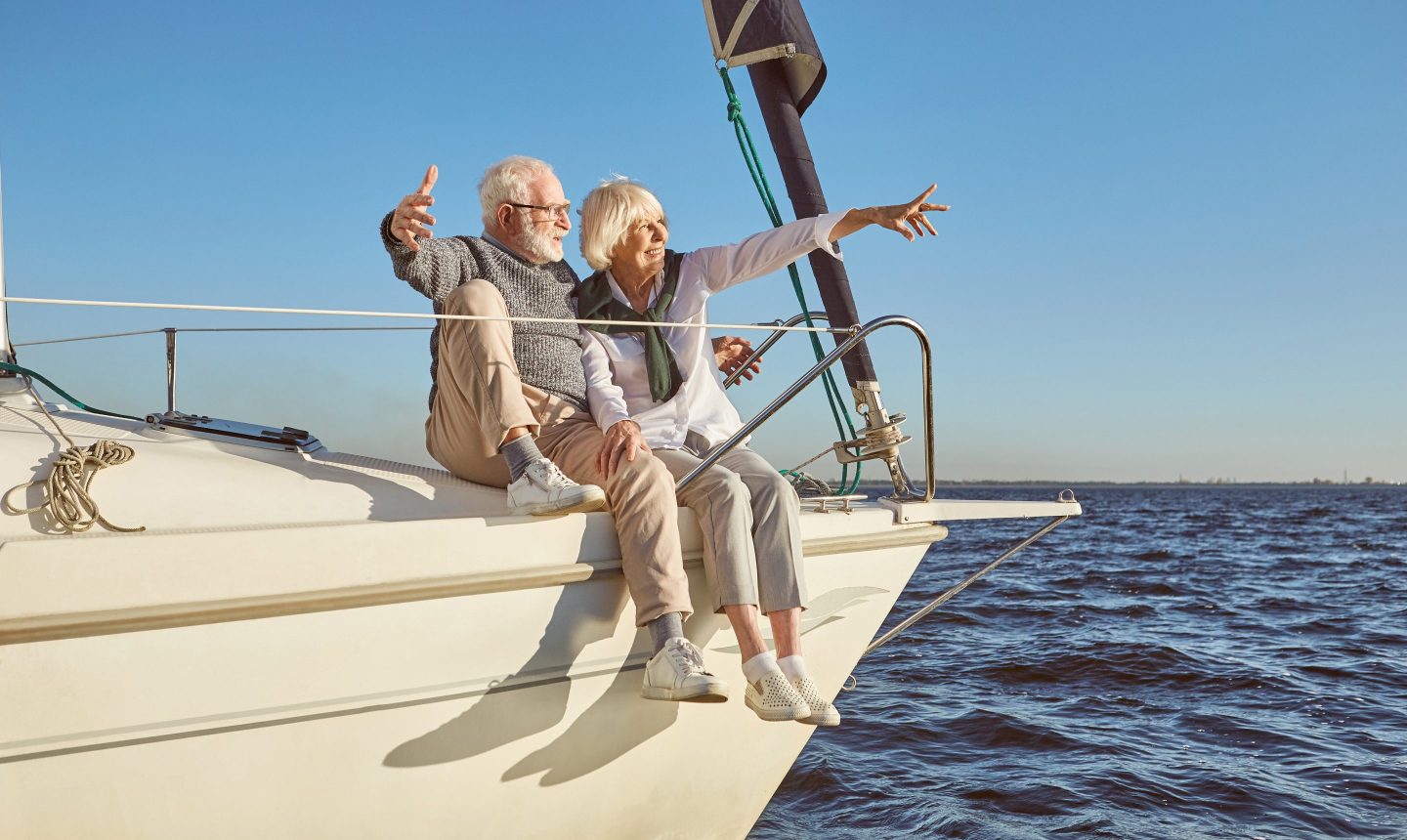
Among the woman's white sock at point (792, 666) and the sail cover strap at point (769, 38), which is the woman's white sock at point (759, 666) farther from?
the sail cover strap at point (769, 38)

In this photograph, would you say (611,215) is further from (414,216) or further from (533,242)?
(414,216)

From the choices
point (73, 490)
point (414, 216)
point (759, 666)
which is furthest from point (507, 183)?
point (759, 666)

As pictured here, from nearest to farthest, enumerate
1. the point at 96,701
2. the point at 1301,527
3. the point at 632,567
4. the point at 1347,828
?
the point at 96,701 < the point at 632,567 < the point at 1347,828 < the point at 1301,527

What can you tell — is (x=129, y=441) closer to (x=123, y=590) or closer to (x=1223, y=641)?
(x=123, y=590)

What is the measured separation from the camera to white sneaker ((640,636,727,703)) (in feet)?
7.72

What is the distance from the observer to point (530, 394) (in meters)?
2.94

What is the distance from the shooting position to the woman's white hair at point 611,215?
3082mm

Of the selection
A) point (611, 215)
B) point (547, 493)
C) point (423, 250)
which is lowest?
point (547, 493)

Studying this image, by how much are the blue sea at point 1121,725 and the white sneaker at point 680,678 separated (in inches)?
70.4

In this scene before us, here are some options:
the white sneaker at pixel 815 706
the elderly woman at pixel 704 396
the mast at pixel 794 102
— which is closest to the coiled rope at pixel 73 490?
the elderly woman at pixel 704 396

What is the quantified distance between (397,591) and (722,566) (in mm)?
813

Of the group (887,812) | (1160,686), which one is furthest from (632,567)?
(1160,686)

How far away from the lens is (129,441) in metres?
2.64

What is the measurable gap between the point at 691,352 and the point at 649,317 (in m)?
0.17
